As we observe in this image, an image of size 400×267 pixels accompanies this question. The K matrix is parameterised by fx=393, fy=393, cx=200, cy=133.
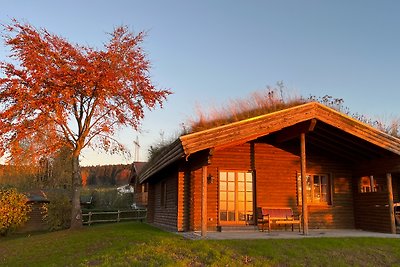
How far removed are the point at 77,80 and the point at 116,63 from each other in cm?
287

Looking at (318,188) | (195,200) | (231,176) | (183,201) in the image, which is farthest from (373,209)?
(183,201)

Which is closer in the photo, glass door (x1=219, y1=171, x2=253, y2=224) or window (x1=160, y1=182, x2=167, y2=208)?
glass door (x1=219, y1=171, x2=253, y2=224)

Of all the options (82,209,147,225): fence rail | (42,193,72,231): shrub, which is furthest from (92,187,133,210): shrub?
(42,193,72,231): shrub

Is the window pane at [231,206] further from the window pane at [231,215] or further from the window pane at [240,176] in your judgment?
the window pane at [240,176]

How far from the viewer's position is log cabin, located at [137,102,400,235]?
11.9 metres

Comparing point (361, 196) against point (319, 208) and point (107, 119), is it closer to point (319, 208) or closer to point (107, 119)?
point (319, 208)

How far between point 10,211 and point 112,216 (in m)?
7.51

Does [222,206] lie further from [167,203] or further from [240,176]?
[167,203]

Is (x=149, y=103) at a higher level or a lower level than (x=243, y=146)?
higher

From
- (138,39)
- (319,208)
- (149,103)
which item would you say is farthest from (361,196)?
(138,39)

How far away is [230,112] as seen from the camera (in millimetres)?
13039

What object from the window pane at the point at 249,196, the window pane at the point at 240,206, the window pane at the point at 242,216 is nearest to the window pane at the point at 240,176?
the window pane at the point at 249,196

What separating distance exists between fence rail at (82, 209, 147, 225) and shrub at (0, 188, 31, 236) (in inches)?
172

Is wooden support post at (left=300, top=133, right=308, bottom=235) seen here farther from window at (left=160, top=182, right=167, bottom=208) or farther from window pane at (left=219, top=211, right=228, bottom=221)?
window at (left=160, top=182, right=167, bottom=208)
